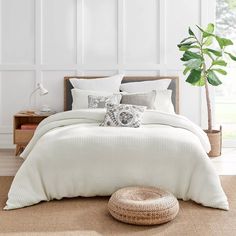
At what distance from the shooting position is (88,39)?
6172mm

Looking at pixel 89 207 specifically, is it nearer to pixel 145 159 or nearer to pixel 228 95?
pixel 145 159

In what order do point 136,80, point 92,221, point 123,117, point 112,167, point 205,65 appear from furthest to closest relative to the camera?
point 136,80 < point 205,65 < point 123,117 < point 112,167 < point 92,221

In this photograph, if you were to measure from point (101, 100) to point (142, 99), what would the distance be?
474 mm

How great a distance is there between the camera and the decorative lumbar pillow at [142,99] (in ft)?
16.7

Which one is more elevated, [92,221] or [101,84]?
[101,84]

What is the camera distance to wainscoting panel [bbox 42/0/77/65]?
20.1 feet

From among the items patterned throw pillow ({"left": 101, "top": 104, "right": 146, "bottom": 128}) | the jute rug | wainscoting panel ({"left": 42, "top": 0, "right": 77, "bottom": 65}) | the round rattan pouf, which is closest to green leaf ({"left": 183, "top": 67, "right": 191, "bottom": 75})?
patterned throw pillow ({"left": 101, "top": 104, "right": 146, "bottom": 128})

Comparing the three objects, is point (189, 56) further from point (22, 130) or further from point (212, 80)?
point (22, 130)

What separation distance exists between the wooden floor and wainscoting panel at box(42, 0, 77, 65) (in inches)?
55.3

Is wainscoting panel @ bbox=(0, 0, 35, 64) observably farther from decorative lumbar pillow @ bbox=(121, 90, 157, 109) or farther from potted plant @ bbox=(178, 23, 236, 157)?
potted plant @ bbox=(178, 23, 236, 157)

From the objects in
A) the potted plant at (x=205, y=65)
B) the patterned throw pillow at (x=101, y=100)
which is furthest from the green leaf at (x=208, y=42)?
the patterned throw pillow at (x=101, y=100)

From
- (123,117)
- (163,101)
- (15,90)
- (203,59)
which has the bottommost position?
(123,117)

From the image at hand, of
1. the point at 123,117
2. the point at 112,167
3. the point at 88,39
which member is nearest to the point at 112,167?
the point at 112,167

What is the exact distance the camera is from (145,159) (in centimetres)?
361
